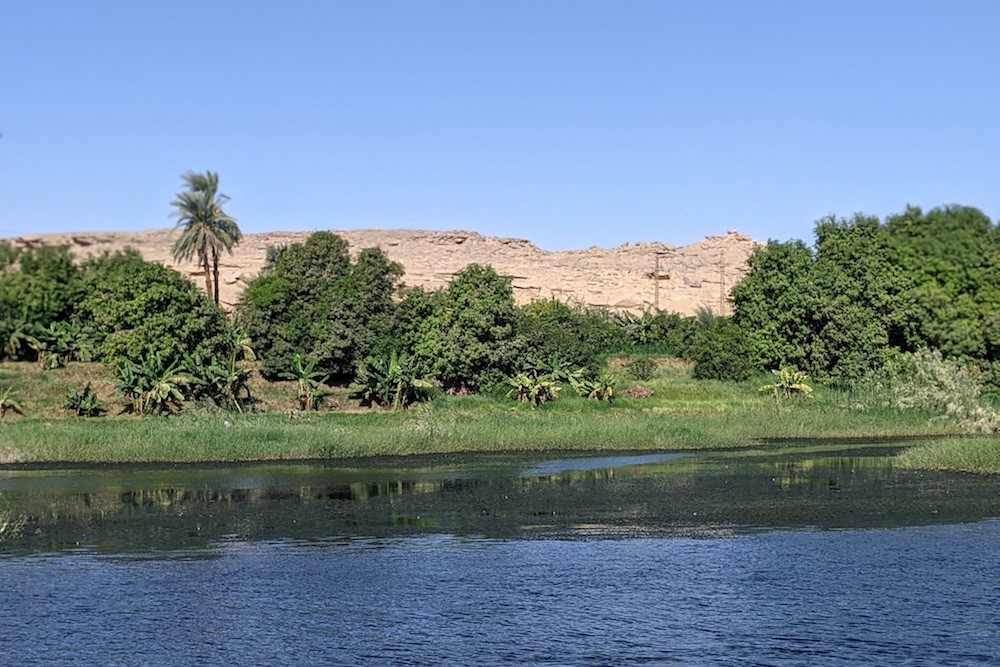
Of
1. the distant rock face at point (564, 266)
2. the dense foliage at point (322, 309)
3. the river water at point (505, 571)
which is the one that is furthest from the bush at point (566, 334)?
the distant rock face at point (564, 266)

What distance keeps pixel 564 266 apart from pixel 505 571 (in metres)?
131

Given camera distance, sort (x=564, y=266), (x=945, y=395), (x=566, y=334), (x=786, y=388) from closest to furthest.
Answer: (x=945, y=395), (x=786, y=388), (x=566, y=334), (x=564, y=266)

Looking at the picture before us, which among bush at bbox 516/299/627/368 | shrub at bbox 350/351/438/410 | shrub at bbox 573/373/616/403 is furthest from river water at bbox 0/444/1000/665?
bush at bbox 516/299/627/368

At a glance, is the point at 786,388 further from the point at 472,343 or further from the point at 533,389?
the point at 472,343

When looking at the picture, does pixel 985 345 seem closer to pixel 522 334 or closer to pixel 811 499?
pixel 522 334

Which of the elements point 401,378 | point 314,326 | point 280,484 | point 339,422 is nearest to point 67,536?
point 280,484

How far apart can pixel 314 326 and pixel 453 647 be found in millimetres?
56539

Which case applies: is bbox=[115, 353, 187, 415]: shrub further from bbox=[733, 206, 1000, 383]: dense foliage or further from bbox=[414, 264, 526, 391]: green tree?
bbox=[733, 206, 1000, 383]: dense foliage

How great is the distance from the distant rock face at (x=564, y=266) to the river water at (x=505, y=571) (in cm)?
9115

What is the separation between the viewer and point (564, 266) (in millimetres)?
156375

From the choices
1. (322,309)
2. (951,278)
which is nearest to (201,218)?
(322,309)

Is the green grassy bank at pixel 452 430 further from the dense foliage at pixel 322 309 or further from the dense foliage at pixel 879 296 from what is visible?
the dense foliage at pixel 322 309

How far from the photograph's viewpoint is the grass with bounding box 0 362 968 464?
49562mm

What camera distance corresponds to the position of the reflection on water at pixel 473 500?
3134 centimetres
